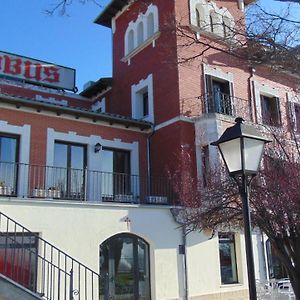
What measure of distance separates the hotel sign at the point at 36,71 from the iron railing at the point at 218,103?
6.91 metres

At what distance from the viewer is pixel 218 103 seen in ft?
55.4

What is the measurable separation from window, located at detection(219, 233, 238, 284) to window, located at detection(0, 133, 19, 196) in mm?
7120

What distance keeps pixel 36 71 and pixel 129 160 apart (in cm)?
680

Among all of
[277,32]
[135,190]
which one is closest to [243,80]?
[135,190]

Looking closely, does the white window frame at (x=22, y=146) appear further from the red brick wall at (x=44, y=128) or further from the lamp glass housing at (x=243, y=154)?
the lamp glass housing at (x=243, y=154)

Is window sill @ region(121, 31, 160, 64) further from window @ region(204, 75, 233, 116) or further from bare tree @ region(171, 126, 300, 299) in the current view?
bare tree @ region(171, 126, 300, 299)

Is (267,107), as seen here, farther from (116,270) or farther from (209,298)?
(116,270)

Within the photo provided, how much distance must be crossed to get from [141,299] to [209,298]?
231 cm

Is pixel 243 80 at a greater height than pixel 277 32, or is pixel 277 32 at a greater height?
pixel 243 80

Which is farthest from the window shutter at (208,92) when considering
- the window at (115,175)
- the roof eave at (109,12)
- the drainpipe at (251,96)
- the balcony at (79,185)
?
the roof eave at (109,12)

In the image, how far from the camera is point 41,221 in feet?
36.2

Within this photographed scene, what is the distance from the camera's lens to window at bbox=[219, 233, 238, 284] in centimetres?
1477

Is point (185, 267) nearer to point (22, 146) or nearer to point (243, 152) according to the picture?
point (22, 146)

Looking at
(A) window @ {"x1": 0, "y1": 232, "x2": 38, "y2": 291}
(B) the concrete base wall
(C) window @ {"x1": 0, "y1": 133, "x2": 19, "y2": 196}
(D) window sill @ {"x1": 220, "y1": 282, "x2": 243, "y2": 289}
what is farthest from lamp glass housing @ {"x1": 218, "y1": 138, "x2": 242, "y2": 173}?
(D) window sill @ {"x1": 220, "y1": 282, "x2": 243, "y2": 289}
